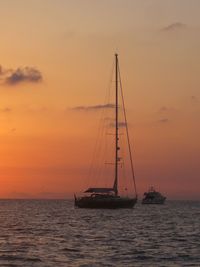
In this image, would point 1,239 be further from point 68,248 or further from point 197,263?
point 197,263

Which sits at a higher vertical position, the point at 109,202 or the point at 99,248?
the point at 109,202

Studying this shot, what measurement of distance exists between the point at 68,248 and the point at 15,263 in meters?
9.70

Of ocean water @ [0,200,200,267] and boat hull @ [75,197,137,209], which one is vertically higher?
boat hull @ [75,197,137,209]

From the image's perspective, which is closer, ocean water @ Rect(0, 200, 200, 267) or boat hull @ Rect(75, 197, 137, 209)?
ocean water @ Rect(0, 200, 200, 267)

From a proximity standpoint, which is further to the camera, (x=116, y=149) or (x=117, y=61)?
(x=117, y=61)

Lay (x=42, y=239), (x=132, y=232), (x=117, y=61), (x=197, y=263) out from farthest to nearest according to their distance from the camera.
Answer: (x=117, y=61) < (x=132, y=232) < (x=42, y=239) < (x=197, y=263)

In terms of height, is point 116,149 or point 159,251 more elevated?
point 116,149

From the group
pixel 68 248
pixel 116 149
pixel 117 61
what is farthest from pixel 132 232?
pixel 117 61

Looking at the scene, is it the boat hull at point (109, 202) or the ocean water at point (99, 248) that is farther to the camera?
the boat hull at point (109, 202)

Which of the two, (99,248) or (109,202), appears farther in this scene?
(109,202)

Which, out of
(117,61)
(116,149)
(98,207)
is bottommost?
(98,207)

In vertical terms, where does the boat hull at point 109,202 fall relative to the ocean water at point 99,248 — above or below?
above

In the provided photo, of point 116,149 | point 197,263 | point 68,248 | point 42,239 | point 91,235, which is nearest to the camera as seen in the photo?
point 197,263

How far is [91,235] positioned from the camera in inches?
2594
